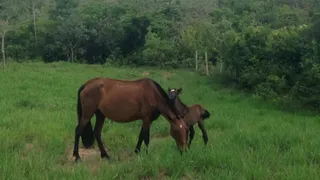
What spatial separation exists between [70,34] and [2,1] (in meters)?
13.6

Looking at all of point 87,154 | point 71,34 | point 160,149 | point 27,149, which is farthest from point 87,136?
point 71,34

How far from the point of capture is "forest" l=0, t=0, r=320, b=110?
17.6m

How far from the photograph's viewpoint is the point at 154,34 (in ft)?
117

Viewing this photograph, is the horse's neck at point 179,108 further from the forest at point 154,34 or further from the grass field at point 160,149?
the forest at point 154,34

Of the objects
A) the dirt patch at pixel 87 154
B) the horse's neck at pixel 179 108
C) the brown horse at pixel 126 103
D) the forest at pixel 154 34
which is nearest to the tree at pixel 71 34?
the forest at pixel 154 34

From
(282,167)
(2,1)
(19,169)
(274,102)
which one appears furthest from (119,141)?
(2,1)

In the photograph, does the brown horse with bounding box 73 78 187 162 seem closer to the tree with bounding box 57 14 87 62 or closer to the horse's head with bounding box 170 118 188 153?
the horse's head with bounding box 170 118 188 153

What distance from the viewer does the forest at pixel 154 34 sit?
17556mm

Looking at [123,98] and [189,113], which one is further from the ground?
[123,98]

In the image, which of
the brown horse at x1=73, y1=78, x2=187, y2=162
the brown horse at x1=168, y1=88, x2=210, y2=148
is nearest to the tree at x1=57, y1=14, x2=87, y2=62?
the brown horse at x1=168, y1=88, x2=210, y2=148

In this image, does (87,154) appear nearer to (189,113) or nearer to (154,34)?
(189,113)

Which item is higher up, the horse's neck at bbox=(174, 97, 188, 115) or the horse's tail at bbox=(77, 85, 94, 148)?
the horse's neck at bbox=(174, 97, 188, 115)

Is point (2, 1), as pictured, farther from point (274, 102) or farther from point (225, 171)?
point (225, 171)

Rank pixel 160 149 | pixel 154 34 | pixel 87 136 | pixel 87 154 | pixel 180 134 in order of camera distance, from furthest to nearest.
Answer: pixel 154 34 → pixel 87 136 → pixel 87 154 → pixel 160 149 → pixel 180 134
